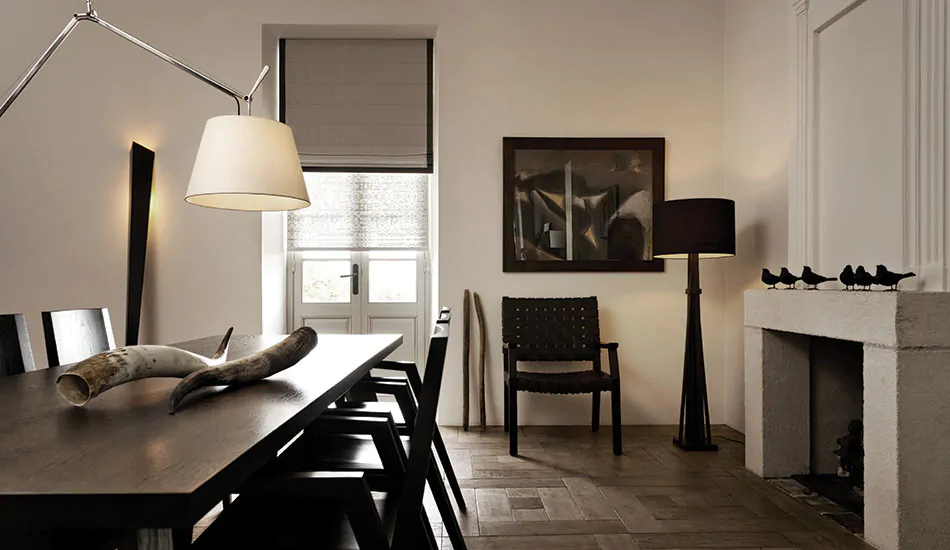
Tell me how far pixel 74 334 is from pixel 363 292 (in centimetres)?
257

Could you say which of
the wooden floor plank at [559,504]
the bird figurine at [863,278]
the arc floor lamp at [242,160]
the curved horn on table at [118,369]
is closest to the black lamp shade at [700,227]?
the bird figurine at [863,278]

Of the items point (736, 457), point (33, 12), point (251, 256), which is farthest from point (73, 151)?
point (736, 457)

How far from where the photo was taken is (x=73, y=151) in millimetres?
4234

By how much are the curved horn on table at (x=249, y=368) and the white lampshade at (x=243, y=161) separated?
0.50 m

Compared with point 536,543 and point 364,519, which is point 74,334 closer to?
point 364,519

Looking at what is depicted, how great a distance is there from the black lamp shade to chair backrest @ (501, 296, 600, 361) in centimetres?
73

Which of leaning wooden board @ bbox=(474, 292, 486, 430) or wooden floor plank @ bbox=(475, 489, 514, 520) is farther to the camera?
leaning wooden board @ bbox=(474, 292, 486, 430)

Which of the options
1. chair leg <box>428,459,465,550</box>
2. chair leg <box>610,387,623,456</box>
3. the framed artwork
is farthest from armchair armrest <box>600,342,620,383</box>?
chair leg <box>428,459,465,550</box>

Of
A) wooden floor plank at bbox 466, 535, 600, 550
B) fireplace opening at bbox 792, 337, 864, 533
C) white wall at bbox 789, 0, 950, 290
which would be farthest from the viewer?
fireplace opening at bbox 792, 337, 864, 533

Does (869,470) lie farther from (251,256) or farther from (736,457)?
(251,256)

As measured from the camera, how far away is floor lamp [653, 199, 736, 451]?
11.8ft

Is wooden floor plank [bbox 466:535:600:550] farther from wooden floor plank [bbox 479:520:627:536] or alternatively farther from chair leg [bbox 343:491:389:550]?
chair leg [bbox 343:491:389:550]

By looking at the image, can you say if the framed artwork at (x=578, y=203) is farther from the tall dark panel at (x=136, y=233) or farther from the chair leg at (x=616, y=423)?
the tall dark panel at (x=136, y=233)

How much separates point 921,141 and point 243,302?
3888 mm
